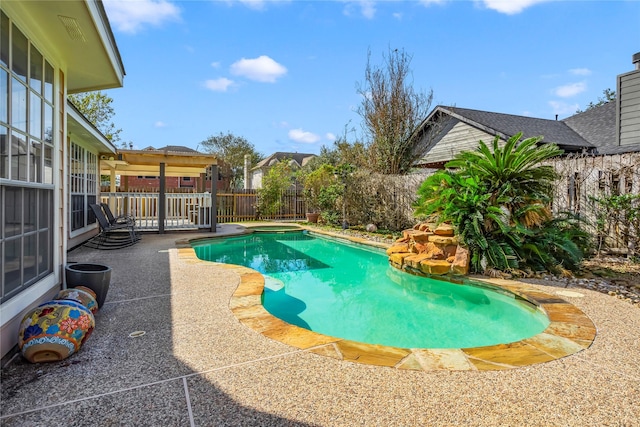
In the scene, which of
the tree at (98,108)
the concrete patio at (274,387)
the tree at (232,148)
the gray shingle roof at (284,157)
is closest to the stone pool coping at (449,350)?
the concrete patio at (274,387)

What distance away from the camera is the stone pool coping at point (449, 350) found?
2.44 meters

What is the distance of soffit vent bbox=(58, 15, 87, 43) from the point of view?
2775mm

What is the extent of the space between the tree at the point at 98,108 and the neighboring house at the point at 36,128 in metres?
14.9

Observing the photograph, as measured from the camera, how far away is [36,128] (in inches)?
116

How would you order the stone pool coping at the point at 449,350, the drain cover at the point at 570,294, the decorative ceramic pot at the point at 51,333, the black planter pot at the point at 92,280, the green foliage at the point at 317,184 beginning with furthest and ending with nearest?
the green foliage at the point at 317,184 → the drain cover at the point at 570,294 → the black planter pot at the point at 92,280 → the stone pool coping at the point at 449,350 → the decorative ceramic pot at the point at 51,333

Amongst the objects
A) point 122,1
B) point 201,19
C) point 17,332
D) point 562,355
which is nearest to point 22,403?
point 17,332

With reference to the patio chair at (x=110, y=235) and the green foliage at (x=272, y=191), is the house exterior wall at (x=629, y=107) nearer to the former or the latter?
the green foliage at (x=272, y=191)

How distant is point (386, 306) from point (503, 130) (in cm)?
1059

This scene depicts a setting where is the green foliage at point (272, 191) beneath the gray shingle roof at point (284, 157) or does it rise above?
beneath

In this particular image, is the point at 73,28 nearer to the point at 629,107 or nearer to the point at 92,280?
the point at 92,280

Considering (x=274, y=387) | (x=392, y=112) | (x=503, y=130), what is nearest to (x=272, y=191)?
(x=392, y=112)

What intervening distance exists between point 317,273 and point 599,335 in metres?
4.54

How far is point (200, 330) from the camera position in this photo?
2.96 metres

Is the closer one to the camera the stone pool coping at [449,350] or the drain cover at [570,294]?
the stone pool coping at [449,350]
